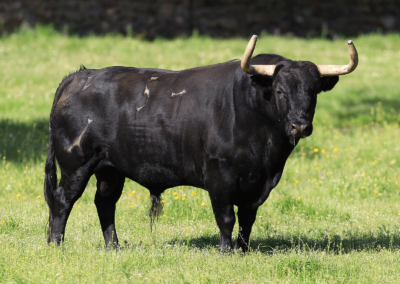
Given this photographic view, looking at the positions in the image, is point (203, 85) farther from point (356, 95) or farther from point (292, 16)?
point (292, 16)

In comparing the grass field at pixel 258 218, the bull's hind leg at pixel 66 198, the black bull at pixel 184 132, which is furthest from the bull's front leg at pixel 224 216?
the bull's hind leg at pixel 66 198

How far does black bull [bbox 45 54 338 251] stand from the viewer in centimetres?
476

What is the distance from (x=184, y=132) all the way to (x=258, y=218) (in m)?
1.96

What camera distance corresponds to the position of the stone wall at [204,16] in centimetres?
1659

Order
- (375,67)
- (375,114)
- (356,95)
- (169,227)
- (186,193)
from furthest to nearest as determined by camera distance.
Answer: (375,67)
(356,95)
(375,114)
(186,193)
(169,227)

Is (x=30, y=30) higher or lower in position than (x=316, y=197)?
higher

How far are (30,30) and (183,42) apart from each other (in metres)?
4.62


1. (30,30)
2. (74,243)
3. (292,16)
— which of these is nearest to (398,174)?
(74,243)

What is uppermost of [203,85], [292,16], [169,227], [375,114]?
[292,16]

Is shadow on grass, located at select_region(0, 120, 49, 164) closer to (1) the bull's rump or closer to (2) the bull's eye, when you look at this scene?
(1) the bull's rump

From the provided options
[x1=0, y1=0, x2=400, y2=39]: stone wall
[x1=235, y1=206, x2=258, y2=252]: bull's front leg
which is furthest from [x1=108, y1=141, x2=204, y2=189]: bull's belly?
[x1=0, y1=0, x2=400, y2=39]: stone wall

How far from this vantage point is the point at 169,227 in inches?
244

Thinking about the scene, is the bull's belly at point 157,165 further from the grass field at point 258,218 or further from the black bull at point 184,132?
the grass field at point 258,218

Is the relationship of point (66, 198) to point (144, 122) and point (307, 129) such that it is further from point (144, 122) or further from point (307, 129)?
point (307, 129)
